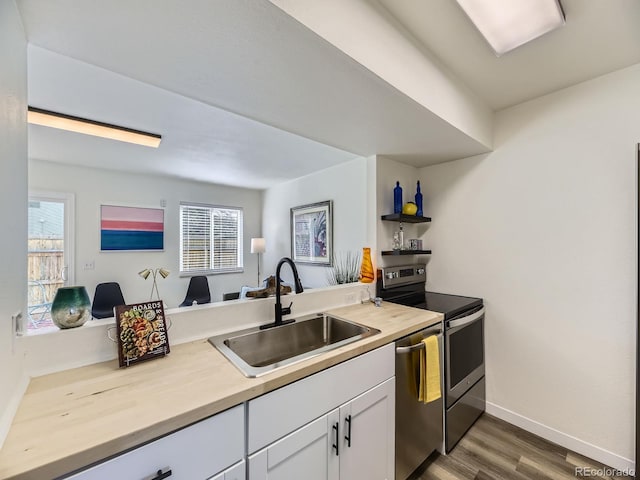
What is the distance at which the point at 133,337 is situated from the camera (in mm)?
1090

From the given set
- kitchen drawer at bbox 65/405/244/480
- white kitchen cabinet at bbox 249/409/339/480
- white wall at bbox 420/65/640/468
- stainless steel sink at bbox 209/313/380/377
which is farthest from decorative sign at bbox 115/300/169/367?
white wall at bbox 420/65/640/468

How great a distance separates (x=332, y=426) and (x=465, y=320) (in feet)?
3.96

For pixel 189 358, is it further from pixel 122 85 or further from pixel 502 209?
pixel 502 209

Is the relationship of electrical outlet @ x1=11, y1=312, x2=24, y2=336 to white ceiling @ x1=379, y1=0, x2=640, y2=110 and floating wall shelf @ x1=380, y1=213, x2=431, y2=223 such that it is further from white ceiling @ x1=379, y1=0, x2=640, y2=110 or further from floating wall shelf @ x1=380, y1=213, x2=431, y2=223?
floating wall shelf @ x1=380, y1=213, x2=431, y2=223

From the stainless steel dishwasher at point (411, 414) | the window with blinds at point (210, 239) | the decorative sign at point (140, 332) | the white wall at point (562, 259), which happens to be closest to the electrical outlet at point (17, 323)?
the decorative sign at point (140, 332)

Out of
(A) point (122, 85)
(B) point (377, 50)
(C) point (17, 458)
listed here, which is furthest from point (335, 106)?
(C) point (17, 458)

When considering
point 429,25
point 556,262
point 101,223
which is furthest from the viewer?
point 101,223

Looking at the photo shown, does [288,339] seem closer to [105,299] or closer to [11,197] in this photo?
[11,197]

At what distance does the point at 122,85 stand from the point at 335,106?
4.38ft

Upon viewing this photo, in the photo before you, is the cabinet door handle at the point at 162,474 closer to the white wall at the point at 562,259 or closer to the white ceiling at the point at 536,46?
the white ceiling at the point at 536,46

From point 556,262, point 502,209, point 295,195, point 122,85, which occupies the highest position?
point 122,85

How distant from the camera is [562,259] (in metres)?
1.76

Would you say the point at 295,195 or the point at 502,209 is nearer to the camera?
the point at 502,209

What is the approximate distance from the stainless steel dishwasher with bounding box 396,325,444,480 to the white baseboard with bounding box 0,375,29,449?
56.0 inches
